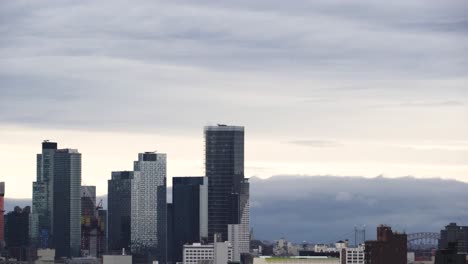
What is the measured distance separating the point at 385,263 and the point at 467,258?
1395cm

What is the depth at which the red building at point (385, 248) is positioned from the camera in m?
183

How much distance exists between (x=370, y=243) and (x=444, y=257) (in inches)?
900

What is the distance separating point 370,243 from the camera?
183 m

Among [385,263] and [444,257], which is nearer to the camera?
[444,257]

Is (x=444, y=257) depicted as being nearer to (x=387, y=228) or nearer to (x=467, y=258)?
(x=467, y=258)

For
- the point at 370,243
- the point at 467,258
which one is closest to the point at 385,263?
the point at 370,243

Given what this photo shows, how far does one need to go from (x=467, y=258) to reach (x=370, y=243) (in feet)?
52.3

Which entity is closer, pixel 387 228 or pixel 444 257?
pixel 444 257

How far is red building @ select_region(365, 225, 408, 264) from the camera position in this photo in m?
183

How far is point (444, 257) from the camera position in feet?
528

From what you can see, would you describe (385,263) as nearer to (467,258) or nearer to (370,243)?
(370,243)

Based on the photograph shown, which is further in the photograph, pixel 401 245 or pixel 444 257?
pixel 401 245

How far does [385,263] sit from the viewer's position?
181750mm

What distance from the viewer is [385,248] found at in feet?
604
